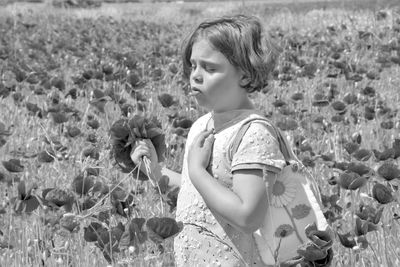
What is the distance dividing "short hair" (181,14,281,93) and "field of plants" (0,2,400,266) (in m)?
0.25

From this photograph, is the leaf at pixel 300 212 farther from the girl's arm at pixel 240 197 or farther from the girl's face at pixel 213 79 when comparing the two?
the girl's face at pixel 213 79

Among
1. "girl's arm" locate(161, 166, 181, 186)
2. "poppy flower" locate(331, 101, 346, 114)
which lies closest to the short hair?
"girl's arm" locate(161, 166, 181, 186)

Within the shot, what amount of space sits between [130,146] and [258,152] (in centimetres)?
37

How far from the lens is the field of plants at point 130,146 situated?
2.10m

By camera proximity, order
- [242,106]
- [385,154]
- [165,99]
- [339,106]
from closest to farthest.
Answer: [242,106] < [385,154] < [165,99] < [339,106]

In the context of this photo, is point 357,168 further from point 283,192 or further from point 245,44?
point 245,44

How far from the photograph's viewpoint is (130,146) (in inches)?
88.3

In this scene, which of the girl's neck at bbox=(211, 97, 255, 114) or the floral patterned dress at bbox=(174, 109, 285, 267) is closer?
the floral patterned dress at bbox=(174, 109, 285, 267)

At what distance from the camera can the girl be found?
6.74 feet

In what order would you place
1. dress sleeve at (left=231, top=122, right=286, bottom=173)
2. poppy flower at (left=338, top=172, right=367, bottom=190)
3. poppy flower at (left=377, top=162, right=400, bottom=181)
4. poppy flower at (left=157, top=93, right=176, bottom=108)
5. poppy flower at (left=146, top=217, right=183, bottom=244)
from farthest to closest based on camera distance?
poppy flower at (left=157, top=93, right=176, bottom=108), poppy flower at (left=377, top=162, right=400, bottom=181), poppy flower at (left=338, top=172, right=367, bottom=190), dress sleeve at (left=231, top=122, right=286, bottom=173), poppy flower at (left=146, top=217, right=183, bottom=244)

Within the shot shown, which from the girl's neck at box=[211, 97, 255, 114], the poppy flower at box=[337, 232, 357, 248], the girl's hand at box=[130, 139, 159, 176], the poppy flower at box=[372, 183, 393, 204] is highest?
the girl's neck at box=[211, 97, 255, 114]

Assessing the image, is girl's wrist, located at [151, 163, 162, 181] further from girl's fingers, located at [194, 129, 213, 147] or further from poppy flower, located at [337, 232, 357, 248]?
poppy flower, located at [337, 232, 357, 248]

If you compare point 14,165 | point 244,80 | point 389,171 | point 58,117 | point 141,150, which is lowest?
point 58,117

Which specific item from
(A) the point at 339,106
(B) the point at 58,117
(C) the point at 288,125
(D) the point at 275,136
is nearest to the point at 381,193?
(D) the point at 275,136
